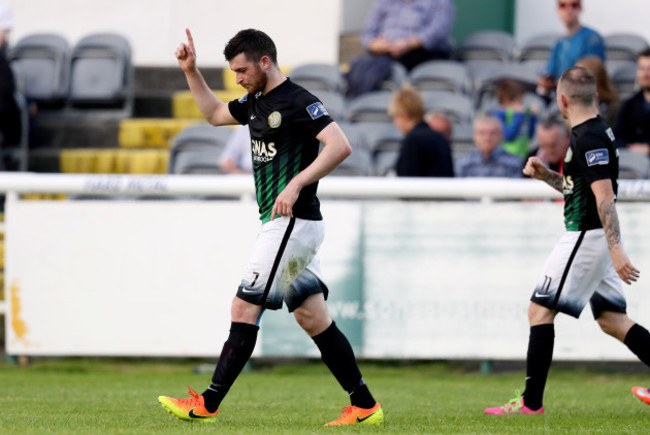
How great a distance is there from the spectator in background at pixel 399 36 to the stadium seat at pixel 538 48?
1145mm

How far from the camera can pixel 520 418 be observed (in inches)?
249

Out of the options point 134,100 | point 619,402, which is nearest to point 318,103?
point 619,402

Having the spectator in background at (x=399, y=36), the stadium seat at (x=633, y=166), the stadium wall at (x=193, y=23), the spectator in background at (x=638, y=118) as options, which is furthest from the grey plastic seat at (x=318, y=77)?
the stadium seat at (x=633, y=166)

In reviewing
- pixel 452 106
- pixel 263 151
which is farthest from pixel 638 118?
pixel 263 151

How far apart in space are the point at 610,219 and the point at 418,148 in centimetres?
387

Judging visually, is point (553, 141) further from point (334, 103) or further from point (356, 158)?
point (334, 103)

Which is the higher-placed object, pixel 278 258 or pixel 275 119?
pixel 275 119

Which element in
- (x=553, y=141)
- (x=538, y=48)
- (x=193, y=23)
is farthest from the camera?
(x=193, y=23)

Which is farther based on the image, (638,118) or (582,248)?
(638,118)

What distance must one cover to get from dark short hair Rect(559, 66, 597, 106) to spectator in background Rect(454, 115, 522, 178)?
12.5 ft

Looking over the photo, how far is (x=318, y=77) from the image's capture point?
13.0m

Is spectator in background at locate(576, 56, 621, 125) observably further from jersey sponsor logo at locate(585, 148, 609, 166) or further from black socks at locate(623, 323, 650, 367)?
jersey sponsor logo at locate(585, 148, 609, 166)

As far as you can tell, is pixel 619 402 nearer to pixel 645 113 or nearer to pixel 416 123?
pixel 416 123

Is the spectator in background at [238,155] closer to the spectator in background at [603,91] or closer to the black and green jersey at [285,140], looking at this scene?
the spectator in background at [603,91]
